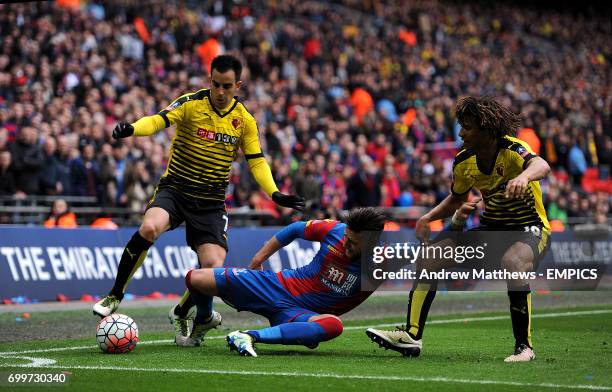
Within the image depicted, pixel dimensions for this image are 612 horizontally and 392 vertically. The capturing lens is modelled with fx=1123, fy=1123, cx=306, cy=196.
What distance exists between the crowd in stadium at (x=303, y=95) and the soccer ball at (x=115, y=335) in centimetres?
475

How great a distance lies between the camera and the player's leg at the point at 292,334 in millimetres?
9086

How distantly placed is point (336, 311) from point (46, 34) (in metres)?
12.8

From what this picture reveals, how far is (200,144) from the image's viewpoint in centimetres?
1049

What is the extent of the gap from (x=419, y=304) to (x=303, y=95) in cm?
1650

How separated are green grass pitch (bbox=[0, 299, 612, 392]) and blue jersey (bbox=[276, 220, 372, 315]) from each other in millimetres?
→ 446

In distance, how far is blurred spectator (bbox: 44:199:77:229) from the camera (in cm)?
1694

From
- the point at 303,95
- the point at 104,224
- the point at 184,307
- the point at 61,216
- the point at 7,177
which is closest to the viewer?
the point at 184,307

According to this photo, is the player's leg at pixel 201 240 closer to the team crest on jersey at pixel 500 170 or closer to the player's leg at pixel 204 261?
the player's leg at pixel 204 261

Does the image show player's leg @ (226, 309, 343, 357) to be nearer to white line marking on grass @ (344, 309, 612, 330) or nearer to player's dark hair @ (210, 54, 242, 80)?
player's dark hair @ (210, 54, 242, 80)

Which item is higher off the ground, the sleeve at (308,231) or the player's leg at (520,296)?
the sleeve at (308,231)

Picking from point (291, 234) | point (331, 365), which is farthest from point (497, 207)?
point (331, 365)

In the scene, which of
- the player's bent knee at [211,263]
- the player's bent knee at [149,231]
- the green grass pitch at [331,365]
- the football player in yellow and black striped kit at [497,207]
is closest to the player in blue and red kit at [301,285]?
the green grass pitch at [331,365]

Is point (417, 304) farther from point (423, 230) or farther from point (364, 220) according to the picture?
point (364, 220)

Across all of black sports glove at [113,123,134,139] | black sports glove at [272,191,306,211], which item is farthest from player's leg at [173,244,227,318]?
black sports glove at [113,123,134,139]
